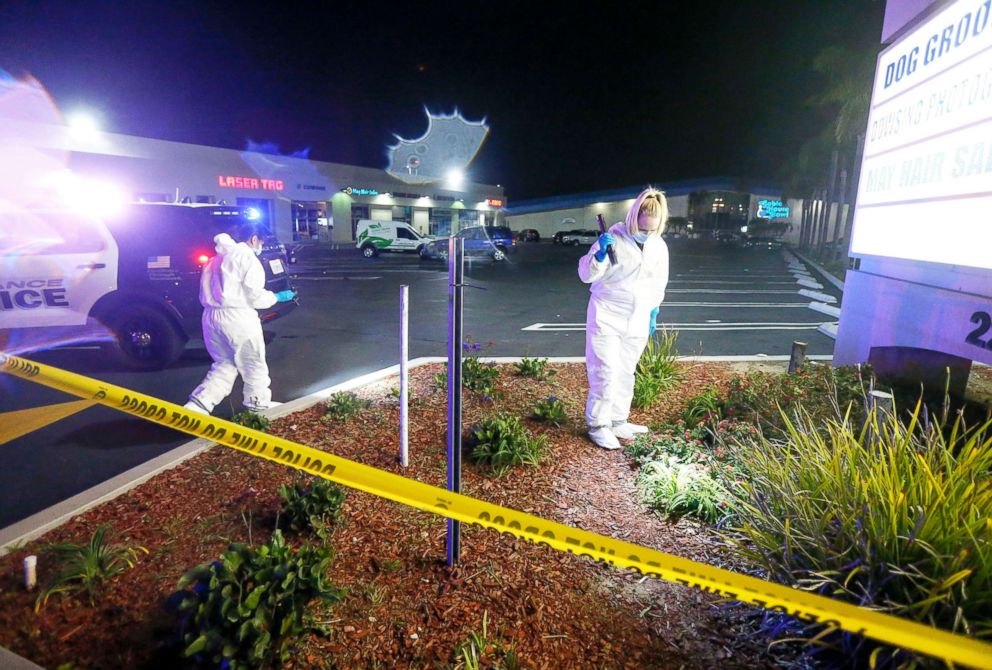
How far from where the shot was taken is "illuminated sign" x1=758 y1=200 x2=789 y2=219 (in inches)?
2944

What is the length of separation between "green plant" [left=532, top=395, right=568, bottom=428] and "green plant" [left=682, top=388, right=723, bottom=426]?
1024mm

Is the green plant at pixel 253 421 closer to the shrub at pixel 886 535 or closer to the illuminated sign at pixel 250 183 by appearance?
the shrub at pixel 886 535

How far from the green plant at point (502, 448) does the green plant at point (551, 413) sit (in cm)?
65

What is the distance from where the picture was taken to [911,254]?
4.99 meters

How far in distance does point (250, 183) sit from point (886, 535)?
32281 millimetres

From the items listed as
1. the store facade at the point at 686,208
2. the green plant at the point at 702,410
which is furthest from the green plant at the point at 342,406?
the store facade at the point at 686,208

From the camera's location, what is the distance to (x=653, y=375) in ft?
17.7

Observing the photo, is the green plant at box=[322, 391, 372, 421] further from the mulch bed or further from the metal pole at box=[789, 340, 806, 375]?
the metal pole at box=[789, 340, 806, 375]

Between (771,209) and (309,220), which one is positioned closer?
(309,220)

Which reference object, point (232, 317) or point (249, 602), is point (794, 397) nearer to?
point (249, 602)

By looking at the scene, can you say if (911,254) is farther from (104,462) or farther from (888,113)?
(104,462)

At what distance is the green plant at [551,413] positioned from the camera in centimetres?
451

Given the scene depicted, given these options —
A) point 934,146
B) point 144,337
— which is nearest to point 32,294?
point 144,337

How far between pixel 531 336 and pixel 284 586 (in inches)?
285
